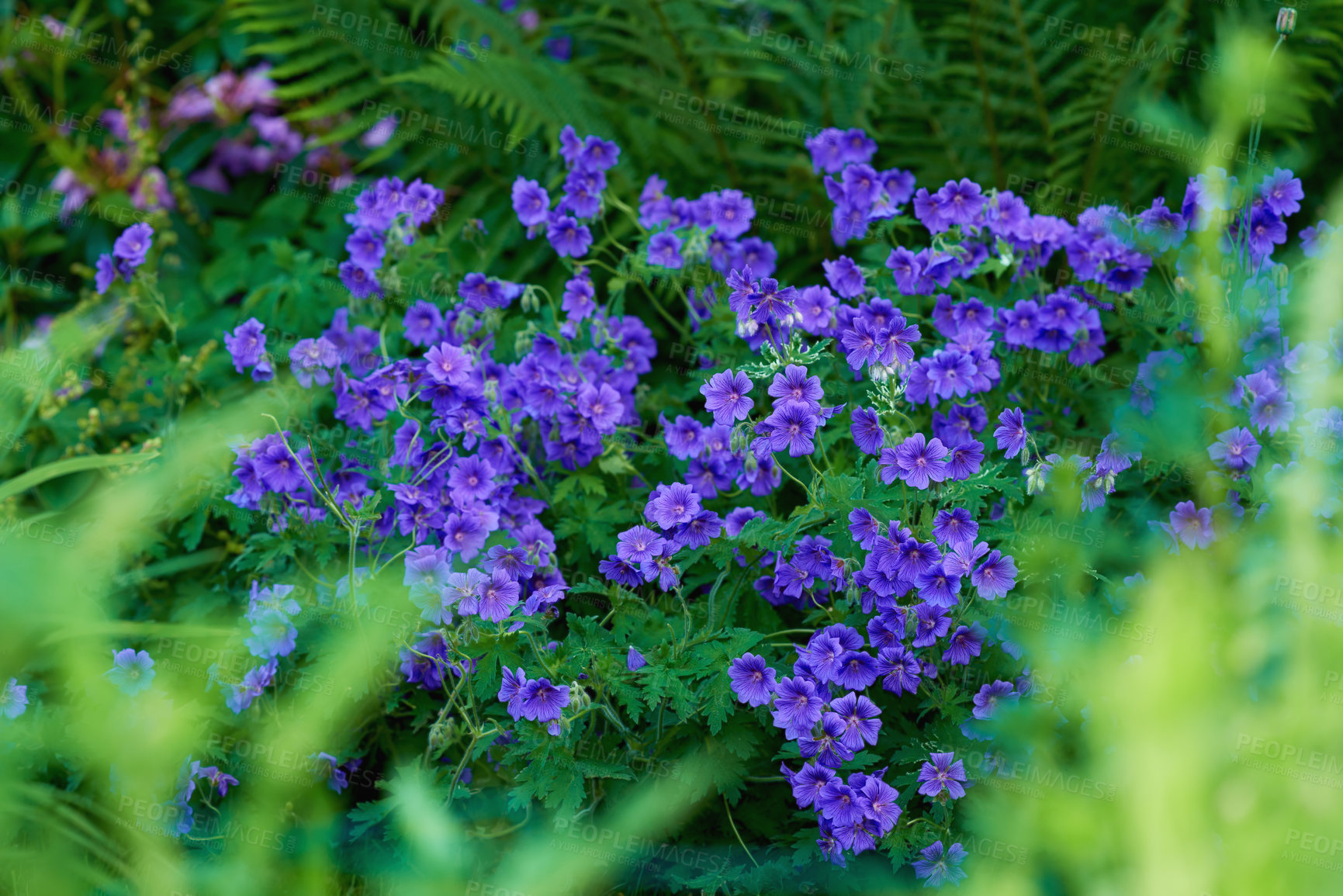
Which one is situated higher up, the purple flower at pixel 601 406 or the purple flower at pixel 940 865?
the purple flower at pixel 940 865

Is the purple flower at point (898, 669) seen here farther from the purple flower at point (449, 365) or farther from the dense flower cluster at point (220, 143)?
the dense flower cluster at point (220, 143)

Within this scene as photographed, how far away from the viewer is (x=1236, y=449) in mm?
2080

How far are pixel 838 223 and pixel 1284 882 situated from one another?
190cm

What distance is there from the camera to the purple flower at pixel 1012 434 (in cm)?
198

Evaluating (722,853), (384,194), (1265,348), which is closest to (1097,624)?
(722,853)

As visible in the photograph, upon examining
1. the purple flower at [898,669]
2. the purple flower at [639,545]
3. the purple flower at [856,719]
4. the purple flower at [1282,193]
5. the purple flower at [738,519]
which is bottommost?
the purple flower at [639,545]

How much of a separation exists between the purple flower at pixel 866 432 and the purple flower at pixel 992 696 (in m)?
0.45

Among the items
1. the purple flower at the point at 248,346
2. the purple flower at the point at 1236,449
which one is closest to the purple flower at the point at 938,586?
the purple flower at the point at 1236,449

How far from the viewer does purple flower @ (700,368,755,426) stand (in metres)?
1.87

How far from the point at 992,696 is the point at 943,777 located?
0.17 metres

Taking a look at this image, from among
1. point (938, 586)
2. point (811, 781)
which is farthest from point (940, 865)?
point (938, 586)

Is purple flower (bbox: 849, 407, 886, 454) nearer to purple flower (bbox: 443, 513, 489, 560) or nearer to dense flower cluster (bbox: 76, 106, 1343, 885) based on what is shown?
dense flower cluster (bbox: 76, 106, 1343, 885)

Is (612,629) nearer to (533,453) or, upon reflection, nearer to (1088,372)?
(533,453)

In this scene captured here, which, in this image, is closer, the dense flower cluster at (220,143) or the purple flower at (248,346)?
the purple flower at (248,346)
